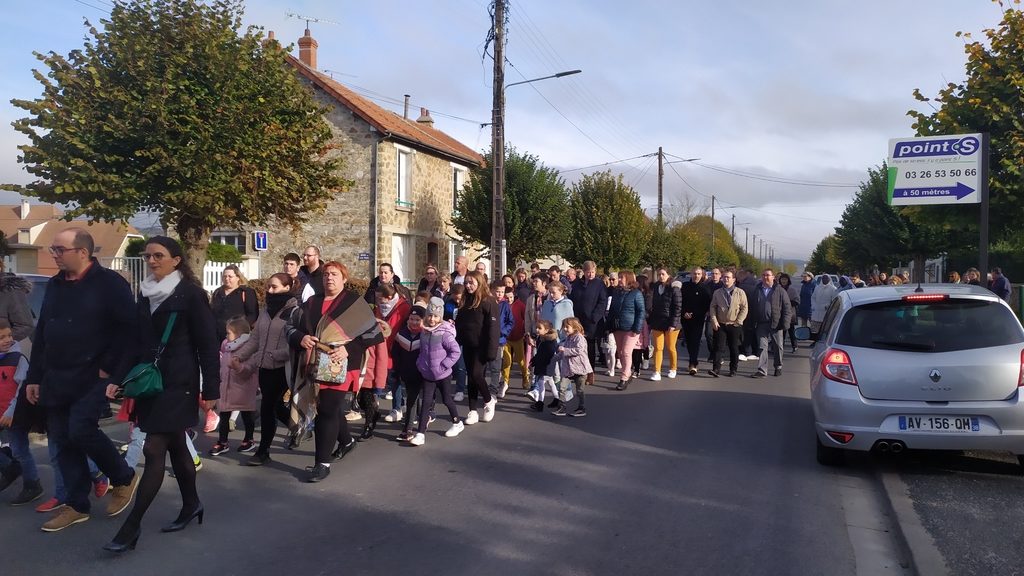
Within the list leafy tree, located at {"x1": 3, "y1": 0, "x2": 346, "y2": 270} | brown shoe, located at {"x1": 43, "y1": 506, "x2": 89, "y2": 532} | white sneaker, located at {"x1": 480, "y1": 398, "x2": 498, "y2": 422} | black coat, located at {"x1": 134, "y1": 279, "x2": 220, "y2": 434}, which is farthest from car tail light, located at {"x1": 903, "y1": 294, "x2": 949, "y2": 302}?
leafy tree, located at {"x1": 3, "y1": 0, "x2": 346, "y2": 270}

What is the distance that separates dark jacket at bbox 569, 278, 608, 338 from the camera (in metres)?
11.9

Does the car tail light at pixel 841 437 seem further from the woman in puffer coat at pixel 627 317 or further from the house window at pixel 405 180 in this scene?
the house window at pixel 405 180

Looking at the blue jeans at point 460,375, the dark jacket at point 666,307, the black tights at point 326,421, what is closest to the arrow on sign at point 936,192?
the dark jacket at point 666,307

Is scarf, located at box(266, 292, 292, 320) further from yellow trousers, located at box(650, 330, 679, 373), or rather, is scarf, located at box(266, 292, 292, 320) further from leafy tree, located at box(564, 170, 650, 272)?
leafy tree, located at box(564, 170, 650, 272)

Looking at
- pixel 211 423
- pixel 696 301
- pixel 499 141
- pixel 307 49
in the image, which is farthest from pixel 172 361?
pixel 307 49

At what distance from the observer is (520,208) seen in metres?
27.6

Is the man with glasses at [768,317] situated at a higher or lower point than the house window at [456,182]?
lower

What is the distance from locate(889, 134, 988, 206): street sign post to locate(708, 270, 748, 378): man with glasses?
3173mm

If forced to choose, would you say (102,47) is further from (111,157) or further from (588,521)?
(588,521)

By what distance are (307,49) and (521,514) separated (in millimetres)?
28764

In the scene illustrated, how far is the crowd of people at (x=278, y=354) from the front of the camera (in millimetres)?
5020

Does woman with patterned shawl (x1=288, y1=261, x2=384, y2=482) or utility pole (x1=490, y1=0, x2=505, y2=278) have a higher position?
utility pole (x1=490, y1=0, x2=505, y2=278)

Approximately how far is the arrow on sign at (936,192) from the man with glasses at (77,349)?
483 inches

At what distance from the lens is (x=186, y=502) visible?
17.2 ft
